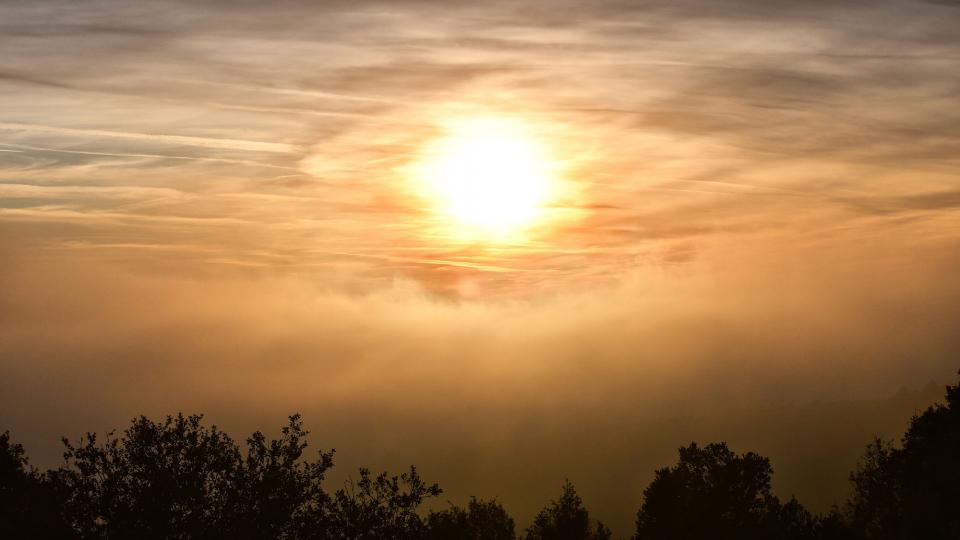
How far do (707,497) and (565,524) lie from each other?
24.2 meters

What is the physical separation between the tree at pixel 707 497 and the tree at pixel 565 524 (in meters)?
15.2

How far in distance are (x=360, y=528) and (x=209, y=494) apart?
8014 millimetres

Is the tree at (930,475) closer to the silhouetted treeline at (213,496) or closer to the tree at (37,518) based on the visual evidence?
the silhouetted treeline at (213,496)

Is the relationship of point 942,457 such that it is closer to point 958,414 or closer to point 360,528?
point 958,414

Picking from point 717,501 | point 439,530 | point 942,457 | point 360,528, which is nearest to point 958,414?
point 942,457

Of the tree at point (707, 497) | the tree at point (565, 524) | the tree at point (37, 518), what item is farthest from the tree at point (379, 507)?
the tree at point (565, 524)

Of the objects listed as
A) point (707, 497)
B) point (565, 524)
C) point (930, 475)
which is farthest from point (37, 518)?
point (565, 524)

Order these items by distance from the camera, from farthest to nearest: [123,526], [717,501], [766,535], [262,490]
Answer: [717,501] → [766,535] → [262,490] → [123,526]

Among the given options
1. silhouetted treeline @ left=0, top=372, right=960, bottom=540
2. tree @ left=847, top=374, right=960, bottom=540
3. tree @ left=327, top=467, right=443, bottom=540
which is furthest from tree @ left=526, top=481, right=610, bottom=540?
tree @ left=327, top=467, right=443, bottom=540

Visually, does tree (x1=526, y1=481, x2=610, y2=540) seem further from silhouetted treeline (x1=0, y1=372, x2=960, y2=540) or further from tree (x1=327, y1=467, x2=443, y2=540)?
tree (x1=327, y1=467, x2=443, y2=540)

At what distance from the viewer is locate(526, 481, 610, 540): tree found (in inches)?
4616

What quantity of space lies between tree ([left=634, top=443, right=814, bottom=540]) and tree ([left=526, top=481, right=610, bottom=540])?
49.8 feet

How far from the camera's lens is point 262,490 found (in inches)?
1941

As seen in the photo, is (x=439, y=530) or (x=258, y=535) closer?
(x=258, y=535)
